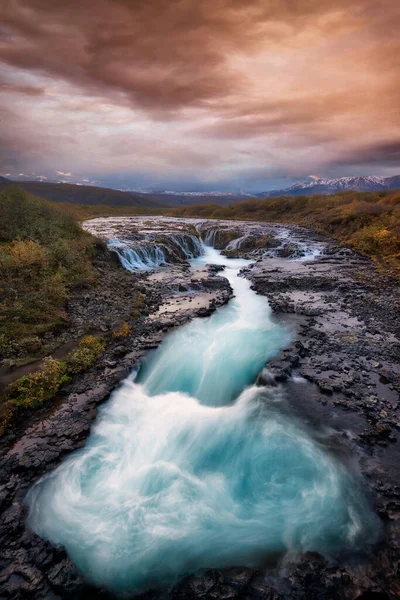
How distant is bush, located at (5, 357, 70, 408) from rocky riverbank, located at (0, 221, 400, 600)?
48 centimetres

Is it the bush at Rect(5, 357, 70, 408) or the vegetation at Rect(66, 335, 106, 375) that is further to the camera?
the vegetation at Rect(66, 335, 106, 375)

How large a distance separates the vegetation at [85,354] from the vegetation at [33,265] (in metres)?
2.03

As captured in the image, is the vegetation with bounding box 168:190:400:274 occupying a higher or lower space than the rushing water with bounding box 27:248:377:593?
higher

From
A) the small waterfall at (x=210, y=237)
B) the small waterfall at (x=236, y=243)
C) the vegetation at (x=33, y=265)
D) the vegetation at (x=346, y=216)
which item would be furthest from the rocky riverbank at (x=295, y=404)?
the small waterfall at (x=210, y=237)

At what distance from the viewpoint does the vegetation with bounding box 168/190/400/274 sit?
3347 cm

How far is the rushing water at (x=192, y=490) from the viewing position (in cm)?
671

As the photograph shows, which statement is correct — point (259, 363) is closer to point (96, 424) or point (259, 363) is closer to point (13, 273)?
point (96, 424)

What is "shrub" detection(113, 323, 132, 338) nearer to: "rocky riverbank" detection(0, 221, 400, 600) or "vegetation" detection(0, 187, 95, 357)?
"rocky riverbank" detection(0, 221, 400, 600)

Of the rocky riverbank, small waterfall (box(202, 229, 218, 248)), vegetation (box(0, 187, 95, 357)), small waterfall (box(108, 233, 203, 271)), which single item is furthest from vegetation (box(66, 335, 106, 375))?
small waterfall (box(202, 229, 218, 248))

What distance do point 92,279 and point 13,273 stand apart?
17.2 ft

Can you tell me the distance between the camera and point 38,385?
11.0m

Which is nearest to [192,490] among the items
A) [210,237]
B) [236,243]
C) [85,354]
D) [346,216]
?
[85,354]

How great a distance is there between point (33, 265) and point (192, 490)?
54.9 ft

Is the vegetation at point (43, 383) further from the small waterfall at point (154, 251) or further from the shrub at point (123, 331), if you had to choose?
the small waterfall at point (154, 251)
